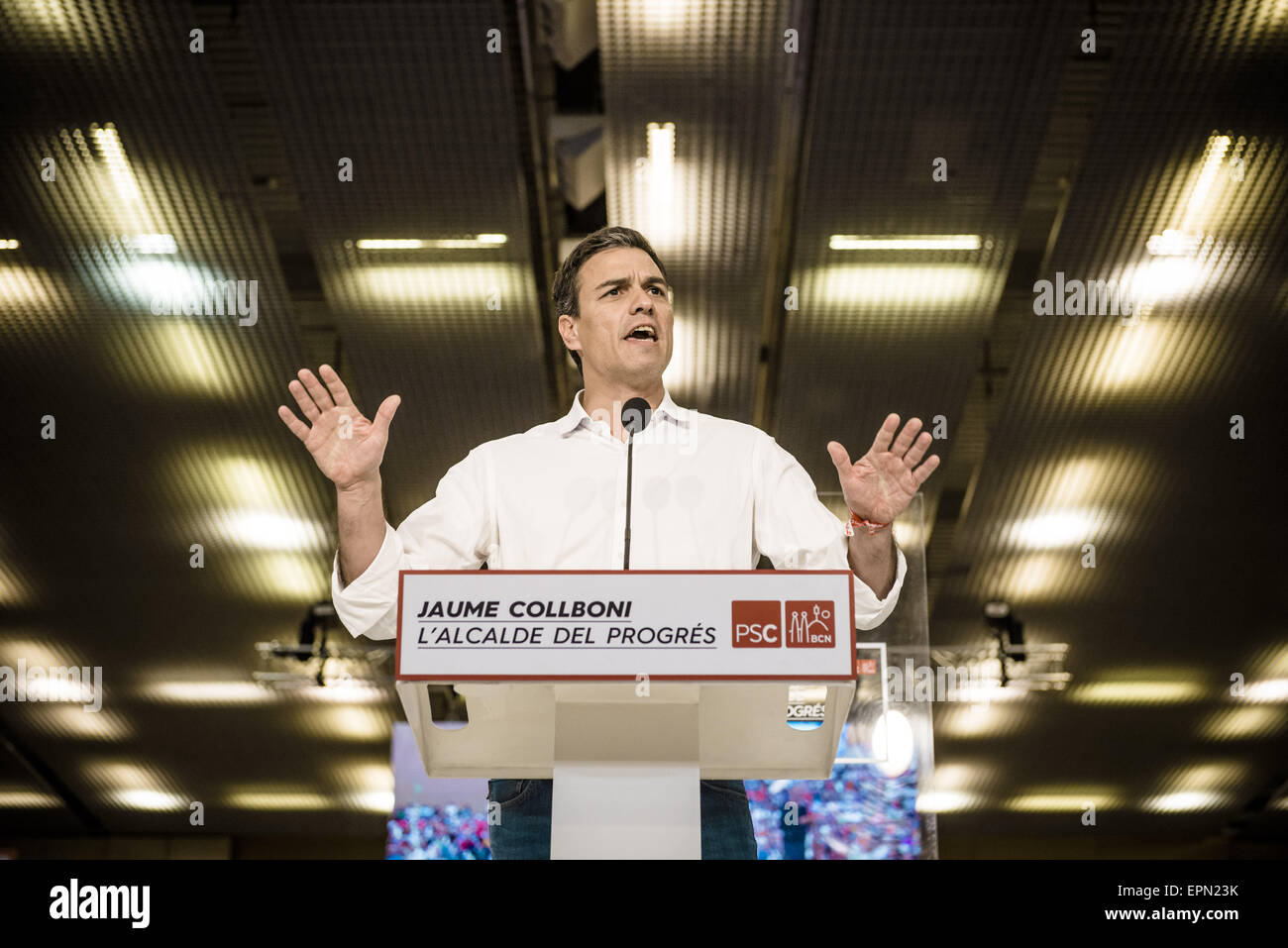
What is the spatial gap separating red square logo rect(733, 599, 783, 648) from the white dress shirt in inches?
15.1

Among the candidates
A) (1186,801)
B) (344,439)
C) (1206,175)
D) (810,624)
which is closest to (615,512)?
(344,439)

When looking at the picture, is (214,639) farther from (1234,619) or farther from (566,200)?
(1234,619)

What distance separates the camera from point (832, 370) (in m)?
6.39

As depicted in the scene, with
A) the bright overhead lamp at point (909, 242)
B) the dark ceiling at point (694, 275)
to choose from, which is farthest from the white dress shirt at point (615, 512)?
the bright overhead lamp at point (909, 242)

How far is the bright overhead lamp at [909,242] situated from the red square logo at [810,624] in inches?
173

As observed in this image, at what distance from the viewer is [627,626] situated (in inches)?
56.3

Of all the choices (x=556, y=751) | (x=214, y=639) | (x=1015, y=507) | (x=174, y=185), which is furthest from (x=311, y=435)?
(x=214, y=639)

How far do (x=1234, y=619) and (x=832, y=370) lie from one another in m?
3.97

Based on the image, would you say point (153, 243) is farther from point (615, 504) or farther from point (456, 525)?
point (615, 504)

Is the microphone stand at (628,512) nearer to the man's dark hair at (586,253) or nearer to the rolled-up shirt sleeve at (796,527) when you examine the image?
the rolled-up shirt sleeve at (796,527)

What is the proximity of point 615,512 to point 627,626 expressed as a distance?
459mm

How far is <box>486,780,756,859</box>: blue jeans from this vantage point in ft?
5.80

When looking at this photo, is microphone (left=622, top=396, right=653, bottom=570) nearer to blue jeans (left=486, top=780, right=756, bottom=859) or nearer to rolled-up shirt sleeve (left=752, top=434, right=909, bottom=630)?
rolled-up shirt sleeve (left=752, top=434, right=909, bottom=630)

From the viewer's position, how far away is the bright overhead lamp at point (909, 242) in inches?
221
